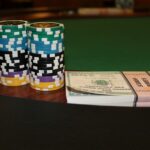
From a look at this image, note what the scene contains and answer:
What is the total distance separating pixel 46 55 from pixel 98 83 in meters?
0.21

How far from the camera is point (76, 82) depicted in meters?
1.04

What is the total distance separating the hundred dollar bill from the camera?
3.17 feet

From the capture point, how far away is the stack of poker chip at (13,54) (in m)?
1.01

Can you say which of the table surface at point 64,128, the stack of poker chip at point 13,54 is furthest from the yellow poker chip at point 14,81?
the table surface at point 64,128

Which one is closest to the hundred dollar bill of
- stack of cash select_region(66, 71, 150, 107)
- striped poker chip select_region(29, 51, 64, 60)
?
stack of cash select_region(66, 71, 150, 107)

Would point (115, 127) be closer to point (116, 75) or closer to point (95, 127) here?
point (95, 127)

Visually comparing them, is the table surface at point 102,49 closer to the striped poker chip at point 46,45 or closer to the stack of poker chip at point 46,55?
the stack of poker chip at point 46,55

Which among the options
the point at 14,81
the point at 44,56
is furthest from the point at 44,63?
the point at 14,81

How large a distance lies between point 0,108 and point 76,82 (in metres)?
0.27

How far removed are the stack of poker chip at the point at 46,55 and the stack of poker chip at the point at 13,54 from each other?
0.11ft

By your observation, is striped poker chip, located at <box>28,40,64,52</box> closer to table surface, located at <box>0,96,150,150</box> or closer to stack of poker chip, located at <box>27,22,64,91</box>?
stack of poker chip, located at <box>27,22,64,91</box>

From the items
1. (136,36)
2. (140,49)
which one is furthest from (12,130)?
(136,36)

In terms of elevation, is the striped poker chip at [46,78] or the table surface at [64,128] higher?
the striped poker chip at [46,78]

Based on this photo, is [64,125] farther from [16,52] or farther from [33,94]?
[16,52]
